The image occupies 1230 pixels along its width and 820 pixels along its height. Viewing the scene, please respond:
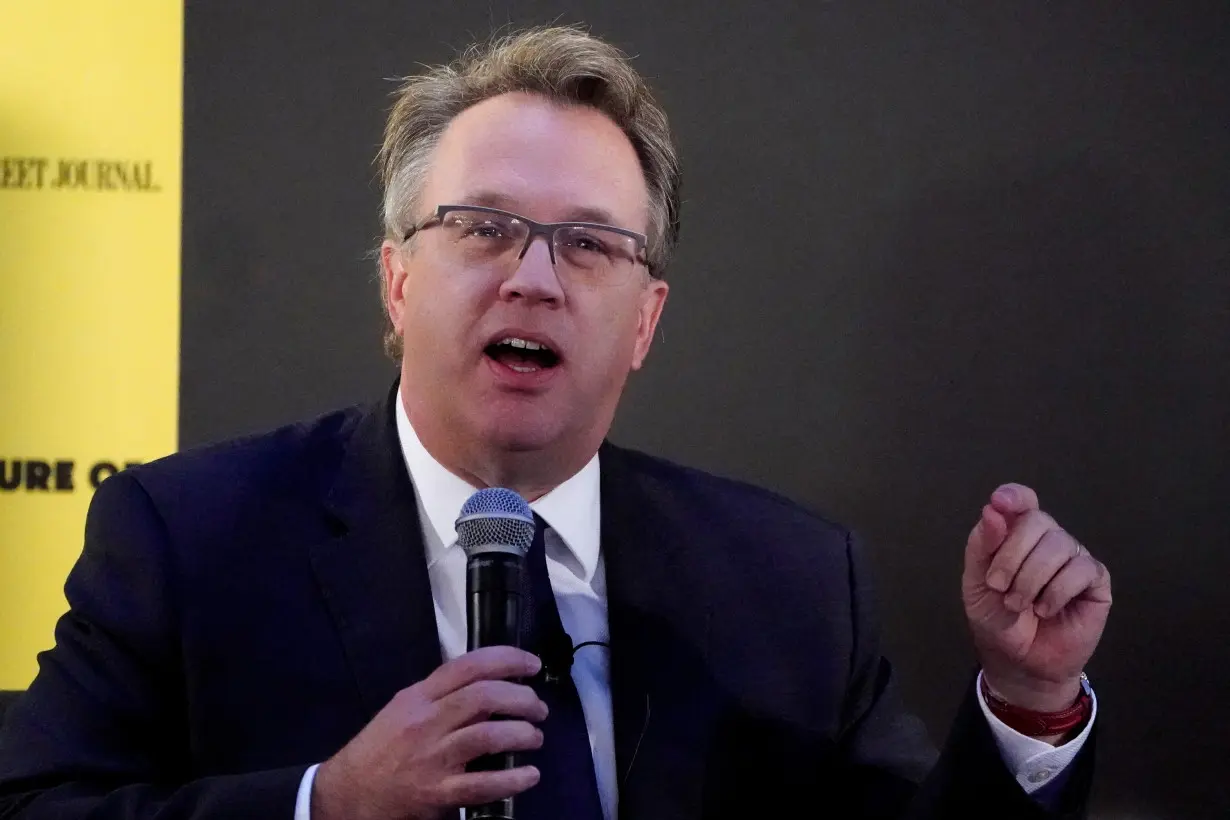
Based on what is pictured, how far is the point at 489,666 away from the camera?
3.43 feet

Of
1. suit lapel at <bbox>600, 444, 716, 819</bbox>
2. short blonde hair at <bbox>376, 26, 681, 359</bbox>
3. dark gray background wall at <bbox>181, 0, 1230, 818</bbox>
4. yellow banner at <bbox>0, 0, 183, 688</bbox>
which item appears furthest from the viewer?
yellow banner at <bbox>0, 0, 183, 688</bbox>

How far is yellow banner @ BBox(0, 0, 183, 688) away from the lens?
240 cm

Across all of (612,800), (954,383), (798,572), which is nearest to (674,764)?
(612,800)

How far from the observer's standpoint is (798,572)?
1.85 m

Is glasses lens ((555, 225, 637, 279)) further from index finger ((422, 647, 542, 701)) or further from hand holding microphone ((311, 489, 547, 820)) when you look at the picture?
index finger ((422, 647, 542, 701))

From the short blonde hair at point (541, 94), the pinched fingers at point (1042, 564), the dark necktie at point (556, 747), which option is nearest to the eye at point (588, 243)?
the short blonde hair at point (541, 94)

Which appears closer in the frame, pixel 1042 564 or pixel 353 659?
pixel 1042 564

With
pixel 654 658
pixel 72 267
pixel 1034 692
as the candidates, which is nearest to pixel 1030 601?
pixel 1034 692

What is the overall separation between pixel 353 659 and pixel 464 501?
257mm

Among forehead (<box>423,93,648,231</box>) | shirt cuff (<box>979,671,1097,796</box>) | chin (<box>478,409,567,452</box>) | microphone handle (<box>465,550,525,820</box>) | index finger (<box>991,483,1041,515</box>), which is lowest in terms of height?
shirt cuff (<box>979,671,1097,796</box>)

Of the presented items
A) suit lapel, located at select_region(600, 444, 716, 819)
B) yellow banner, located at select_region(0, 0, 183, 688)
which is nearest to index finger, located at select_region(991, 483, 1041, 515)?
suit lapel, located at select_region(600, 444, 716, 819)

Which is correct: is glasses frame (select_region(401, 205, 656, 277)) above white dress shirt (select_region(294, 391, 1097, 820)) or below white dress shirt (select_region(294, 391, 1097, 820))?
above

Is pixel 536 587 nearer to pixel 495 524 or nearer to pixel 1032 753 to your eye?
pixel 495 524

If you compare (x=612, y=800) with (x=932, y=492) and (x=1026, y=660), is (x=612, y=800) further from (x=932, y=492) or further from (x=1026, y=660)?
(x=932, y=492)
